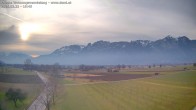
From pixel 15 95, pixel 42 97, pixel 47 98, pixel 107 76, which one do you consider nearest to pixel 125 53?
pixel 107 76

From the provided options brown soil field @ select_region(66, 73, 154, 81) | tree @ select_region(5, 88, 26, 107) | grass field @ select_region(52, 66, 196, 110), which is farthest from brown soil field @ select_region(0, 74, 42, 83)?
brown soil field @ select_region(66, 73, 154, 81)

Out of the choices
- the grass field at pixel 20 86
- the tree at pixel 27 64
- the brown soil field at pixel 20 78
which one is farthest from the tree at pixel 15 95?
the tree at pixel 27 64

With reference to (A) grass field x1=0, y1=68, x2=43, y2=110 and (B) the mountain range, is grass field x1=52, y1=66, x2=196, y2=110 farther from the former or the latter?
(A) grass field x1=0, y1=68, x2=43, y2=110

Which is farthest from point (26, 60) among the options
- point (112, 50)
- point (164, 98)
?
point (164, 98)

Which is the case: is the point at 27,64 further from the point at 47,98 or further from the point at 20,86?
the point at 47,98

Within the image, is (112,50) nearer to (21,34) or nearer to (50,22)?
(50,22)

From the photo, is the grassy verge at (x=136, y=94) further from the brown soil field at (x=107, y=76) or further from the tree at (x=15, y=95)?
the tree at (x=15, y=95)
